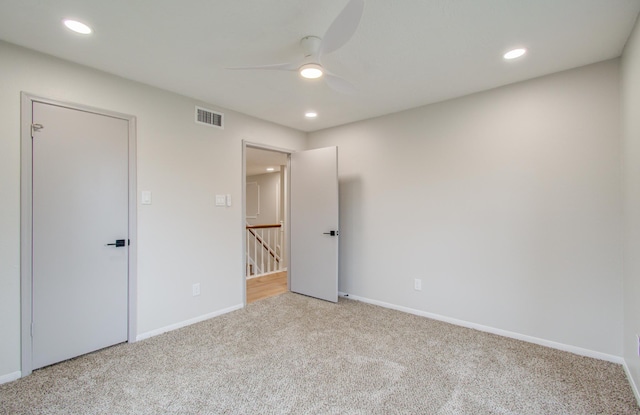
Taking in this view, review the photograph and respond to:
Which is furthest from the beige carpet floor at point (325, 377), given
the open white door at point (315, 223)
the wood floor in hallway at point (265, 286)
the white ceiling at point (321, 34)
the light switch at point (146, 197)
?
the white ceiling at point (321, 34)

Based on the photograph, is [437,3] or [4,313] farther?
[4,313]

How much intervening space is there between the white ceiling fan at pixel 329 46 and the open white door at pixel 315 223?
5.61 ft

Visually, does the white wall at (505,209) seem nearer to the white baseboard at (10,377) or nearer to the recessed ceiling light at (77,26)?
the recessed ceiling light at (77,26)

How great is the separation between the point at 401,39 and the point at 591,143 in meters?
1.79

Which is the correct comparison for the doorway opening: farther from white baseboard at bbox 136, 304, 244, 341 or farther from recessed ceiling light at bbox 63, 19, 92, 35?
recessed ceiling light at bbox 63, 19, 92, 35

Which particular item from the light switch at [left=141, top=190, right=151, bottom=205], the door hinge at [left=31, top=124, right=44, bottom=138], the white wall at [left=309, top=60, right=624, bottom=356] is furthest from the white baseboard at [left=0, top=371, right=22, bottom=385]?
the white wall at [left=309, top=60, right=624, bottom=356]

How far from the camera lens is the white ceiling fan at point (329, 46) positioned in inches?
56.6

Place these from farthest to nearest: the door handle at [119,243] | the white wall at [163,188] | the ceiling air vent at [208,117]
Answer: the ceiling air vent at [208,117] < the door handle at [119,243] < the white wall at [163,188]

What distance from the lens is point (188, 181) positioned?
123 inches

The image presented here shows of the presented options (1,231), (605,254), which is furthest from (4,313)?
(605,254)

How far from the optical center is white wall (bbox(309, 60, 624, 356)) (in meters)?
2.40

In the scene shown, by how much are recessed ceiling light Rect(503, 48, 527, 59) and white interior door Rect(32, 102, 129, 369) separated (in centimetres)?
320

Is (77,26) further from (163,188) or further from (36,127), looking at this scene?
(163,188)

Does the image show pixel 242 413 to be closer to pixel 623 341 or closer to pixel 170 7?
pixel 170 7
